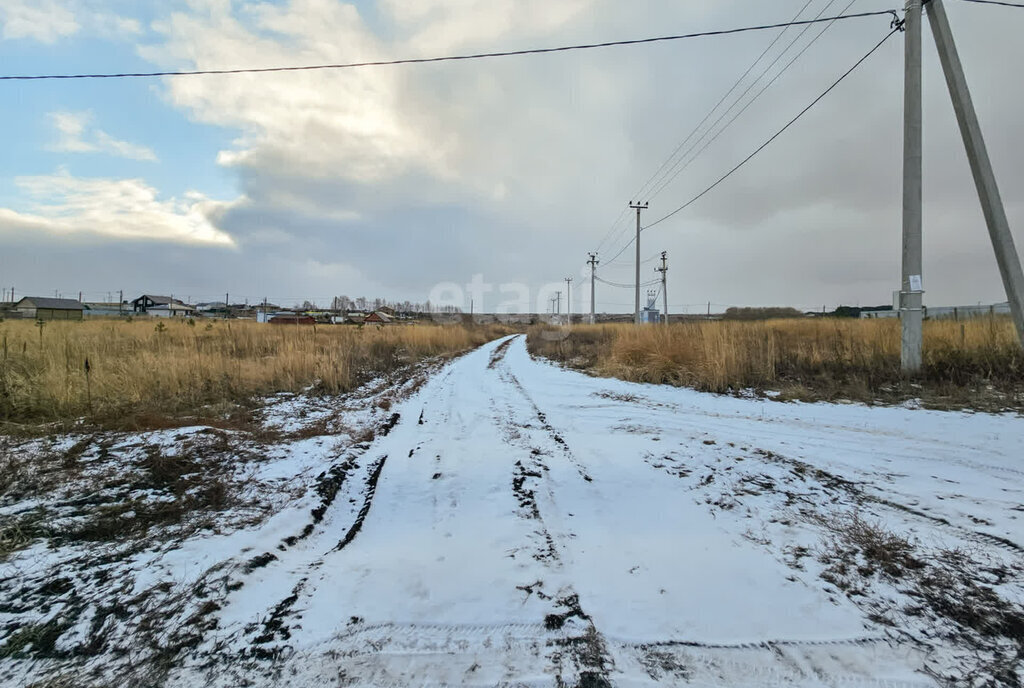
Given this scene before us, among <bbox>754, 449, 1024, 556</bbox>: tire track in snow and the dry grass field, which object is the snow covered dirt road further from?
the dry grass field

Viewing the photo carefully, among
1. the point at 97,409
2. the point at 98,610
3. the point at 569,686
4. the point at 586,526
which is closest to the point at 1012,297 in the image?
the point at 586,526

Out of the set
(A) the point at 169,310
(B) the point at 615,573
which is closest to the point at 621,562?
(B) the point at 615,573

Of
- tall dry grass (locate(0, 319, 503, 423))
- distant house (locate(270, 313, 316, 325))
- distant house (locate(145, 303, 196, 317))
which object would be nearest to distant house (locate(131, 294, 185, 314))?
distant house (locate(145, 303, 196, 317))

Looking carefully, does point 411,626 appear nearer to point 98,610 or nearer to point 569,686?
point 569,686

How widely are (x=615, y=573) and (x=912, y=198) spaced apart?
10.1 m

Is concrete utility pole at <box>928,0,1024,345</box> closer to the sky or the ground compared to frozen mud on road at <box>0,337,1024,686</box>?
closer to the sky

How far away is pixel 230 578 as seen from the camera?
2.31m

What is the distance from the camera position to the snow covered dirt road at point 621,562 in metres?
1.75

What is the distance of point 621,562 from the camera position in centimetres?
247

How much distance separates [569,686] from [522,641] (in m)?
0.31

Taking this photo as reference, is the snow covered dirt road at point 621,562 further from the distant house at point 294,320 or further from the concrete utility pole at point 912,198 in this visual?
the distant house at point 294,320

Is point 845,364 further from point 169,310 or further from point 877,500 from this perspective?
point 169,310

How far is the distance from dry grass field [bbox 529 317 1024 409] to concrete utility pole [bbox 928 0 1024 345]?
4.96 feet

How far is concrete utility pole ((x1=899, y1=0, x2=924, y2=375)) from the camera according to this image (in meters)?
7.64
